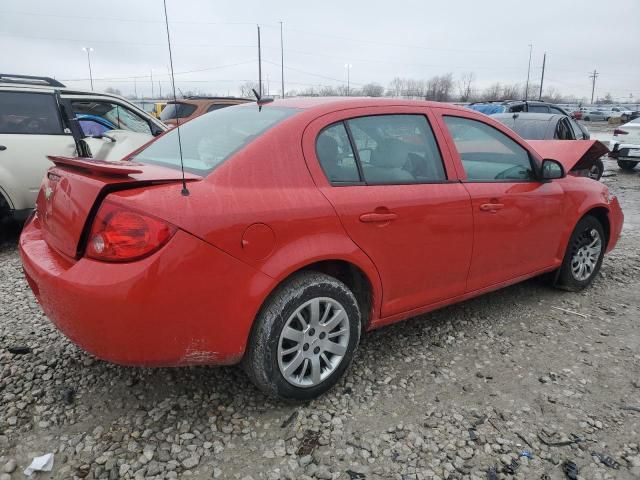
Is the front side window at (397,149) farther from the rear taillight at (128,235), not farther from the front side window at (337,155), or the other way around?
the rear taillight at (128,235)

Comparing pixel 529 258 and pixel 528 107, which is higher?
pixel 528 107

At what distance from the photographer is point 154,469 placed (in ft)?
6.97

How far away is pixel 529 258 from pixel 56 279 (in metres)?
3.11

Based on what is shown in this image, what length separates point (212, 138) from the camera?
273 centimetres

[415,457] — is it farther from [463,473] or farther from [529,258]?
[529,258]

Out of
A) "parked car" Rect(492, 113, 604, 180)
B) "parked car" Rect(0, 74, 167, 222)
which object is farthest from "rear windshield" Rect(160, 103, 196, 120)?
"parked car" Rect(492, 113, 604, 180)

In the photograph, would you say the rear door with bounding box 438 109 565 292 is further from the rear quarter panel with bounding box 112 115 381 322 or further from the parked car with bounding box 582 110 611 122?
the parked car with bounding box 582 110 611 122

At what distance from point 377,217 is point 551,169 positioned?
178cm

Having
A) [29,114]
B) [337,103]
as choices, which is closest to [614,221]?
[337,103]

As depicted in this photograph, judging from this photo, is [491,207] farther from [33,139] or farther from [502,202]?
[33,139]

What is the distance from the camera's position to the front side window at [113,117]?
6641 mm

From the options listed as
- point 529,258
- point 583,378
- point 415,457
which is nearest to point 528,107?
point 529,258

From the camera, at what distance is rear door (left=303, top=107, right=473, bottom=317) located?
2566 millimetres

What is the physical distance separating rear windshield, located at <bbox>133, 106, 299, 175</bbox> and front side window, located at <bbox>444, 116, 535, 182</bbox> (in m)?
1.19
